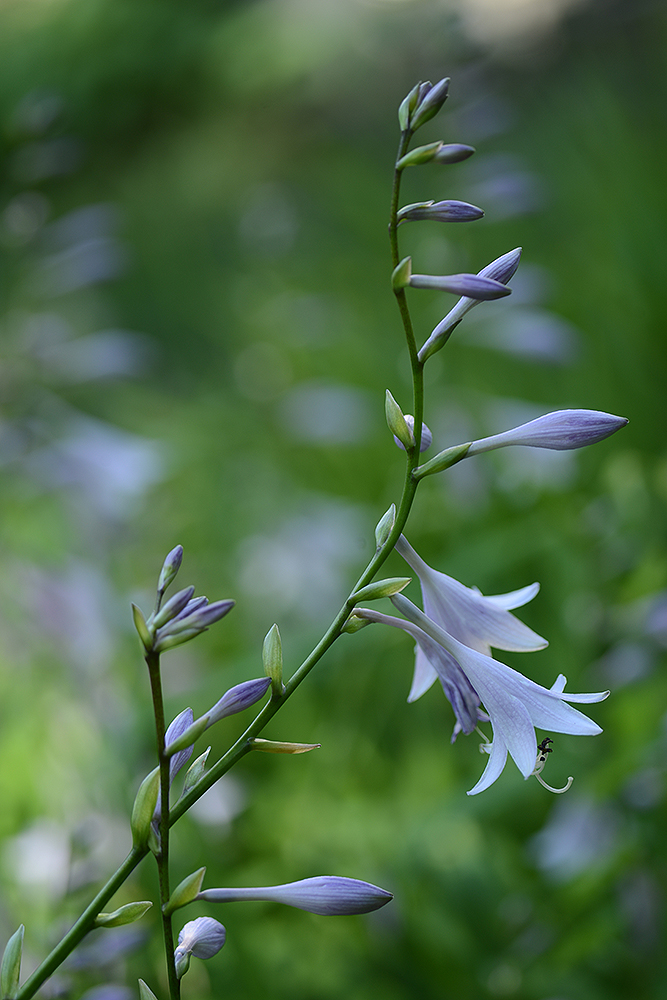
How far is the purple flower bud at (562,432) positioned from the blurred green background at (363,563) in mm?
422

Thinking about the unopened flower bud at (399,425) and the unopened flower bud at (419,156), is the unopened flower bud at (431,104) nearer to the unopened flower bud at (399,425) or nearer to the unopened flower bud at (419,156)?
the unopened flower bud at (419,156)

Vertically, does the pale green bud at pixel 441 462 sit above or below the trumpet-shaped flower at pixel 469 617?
above

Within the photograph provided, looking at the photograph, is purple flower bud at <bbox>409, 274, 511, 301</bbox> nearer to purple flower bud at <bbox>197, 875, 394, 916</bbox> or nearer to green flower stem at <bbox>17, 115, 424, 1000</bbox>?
green flower stem at <bbox>17, 115, 424, 1000</bbox>

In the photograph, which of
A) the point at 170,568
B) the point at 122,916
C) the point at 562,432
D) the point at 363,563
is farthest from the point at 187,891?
the point at 363,563

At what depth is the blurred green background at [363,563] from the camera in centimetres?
88

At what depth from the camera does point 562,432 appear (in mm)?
392

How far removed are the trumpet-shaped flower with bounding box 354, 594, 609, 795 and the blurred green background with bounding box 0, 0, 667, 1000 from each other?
32 cm

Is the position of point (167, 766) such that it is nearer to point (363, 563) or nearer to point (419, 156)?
point (419, 156)

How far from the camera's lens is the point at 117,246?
4.71 feet

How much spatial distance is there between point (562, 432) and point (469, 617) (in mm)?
108

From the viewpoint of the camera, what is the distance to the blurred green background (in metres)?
0.88

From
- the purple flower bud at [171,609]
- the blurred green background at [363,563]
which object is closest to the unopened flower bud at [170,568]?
the purple flower bud at [171,609]

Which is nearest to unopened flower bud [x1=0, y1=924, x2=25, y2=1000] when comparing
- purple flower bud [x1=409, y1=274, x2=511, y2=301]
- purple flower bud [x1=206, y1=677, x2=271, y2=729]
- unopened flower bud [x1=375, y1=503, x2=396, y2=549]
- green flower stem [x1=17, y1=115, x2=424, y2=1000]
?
green flower stem [x1=17, y1=115, x2=424, y2=1000]

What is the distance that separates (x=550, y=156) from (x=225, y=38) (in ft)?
13.6
